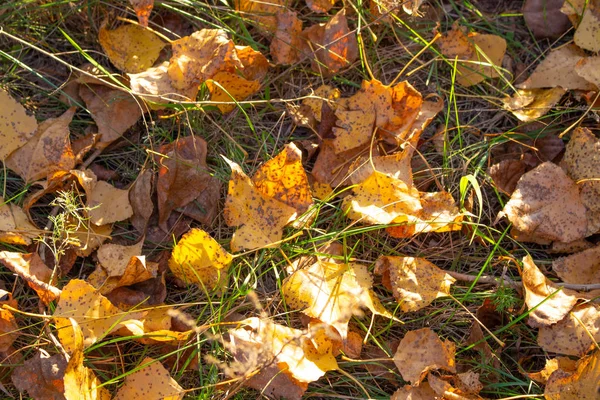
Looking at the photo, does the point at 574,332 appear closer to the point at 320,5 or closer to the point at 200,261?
the point at 200,261

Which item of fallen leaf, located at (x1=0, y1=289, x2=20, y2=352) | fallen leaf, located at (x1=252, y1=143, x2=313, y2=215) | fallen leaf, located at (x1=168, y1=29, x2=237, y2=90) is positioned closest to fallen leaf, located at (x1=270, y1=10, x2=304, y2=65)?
fallen leaf, located at (x1=168, y1=29, x2=237, y2=90)

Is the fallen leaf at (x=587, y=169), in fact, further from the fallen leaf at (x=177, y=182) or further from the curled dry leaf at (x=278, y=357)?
the fallen leaf at (x=177, y=182)

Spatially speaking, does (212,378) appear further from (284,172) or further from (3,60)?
(3,60)

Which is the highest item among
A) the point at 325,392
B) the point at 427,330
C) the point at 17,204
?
the point at 17,204

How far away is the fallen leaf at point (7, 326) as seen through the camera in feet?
5.16

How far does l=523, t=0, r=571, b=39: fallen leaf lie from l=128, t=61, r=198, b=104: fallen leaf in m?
1.01

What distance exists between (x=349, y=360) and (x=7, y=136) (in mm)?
1075

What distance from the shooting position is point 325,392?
159 centimetres

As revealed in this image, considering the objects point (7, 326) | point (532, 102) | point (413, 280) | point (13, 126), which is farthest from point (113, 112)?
point (532, 102)

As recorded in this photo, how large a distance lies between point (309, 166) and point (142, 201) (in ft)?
1.52

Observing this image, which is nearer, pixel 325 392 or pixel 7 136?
pixel 325 392

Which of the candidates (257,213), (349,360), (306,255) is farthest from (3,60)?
(349,360)

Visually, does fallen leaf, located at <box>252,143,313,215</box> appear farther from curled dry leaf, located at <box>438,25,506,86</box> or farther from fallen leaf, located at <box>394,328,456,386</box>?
curled dry leaf, located at <box>438,25,506,86</box>

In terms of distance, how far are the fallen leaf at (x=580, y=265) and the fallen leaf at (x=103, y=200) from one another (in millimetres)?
1120
